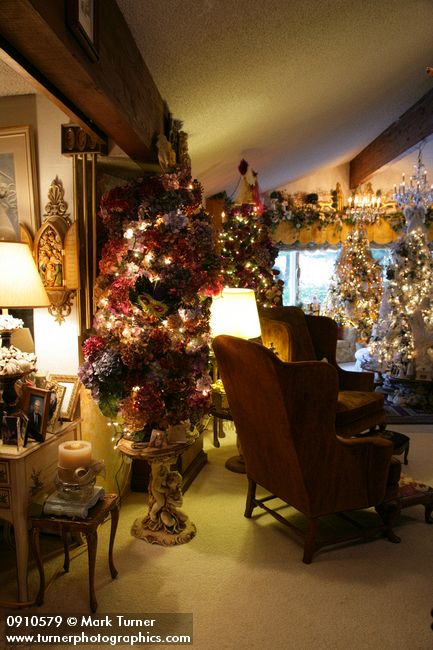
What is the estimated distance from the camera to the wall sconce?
239cm

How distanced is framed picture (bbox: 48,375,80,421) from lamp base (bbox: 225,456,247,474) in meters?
1.57

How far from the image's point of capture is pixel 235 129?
3.45 meters

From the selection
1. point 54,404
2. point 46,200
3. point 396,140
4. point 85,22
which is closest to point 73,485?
point 54,404

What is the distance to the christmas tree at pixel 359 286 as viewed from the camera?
6320mm

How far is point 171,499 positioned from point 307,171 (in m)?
5.21

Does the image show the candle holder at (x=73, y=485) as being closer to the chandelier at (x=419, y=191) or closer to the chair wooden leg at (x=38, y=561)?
the chair wooden leg at (x=38, y=561)

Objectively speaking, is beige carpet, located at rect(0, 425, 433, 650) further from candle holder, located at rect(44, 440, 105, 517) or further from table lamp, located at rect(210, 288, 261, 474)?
table lamp, located at rect(210, 288, 261, 474)

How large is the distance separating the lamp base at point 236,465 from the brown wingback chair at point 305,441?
3.00ft

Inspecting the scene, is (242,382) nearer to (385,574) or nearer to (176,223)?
(176,223)

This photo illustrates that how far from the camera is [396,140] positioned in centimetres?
551

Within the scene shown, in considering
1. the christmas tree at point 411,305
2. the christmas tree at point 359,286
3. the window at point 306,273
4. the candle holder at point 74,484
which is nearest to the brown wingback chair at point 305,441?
the candle holder at point 74,484

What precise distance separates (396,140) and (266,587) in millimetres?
5112

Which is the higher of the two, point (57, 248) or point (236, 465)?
point (57, 248)

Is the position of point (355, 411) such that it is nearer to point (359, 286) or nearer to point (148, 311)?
point (148, 311)
